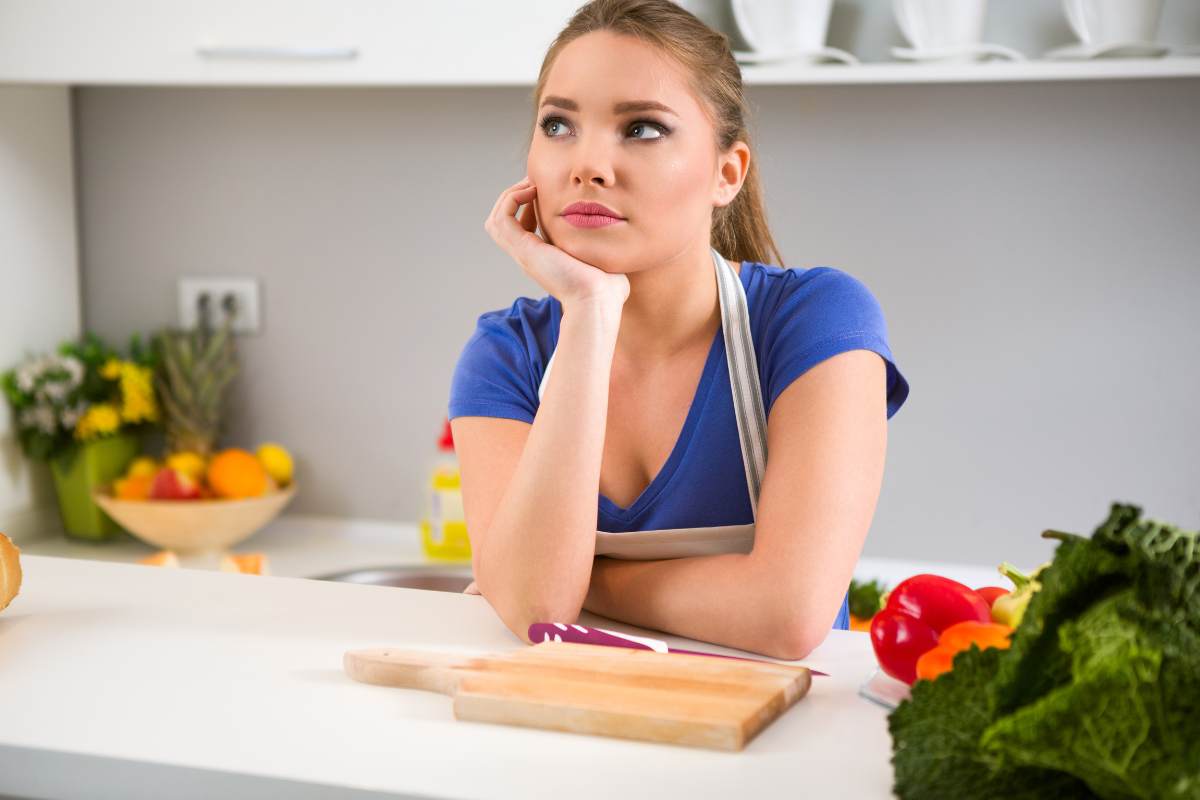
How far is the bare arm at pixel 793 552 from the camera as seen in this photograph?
97 centimetres

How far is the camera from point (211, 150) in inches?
97.7

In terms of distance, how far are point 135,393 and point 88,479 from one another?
19 cm

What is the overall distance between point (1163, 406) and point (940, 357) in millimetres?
370

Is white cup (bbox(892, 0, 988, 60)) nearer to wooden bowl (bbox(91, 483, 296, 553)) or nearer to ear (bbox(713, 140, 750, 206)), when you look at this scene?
ear (bbox(713, 140, 750, 206))

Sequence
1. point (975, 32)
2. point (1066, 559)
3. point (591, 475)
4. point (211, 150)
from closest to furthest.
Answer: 1. point (1066, 559)
2. point (591, 475)
3. point (975, 32)
4. point (211, 150)

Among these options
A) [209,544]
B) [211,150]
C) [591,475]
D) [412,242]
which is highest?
[211,150]

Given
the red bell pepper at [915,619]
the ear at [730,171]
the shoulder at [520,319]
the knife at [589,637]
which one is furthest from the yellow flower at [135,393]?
the red bell pepper at [915,619]

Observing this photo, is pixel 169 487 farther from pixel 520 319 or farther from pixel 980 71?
pixel 980 71

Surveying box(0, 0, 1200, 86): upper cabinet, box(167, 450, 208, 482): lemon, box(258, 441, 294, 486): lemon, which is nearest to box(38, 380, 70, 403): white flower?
box(167, 450, 208, 482): lemon

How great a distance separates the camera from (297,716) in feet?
2.55

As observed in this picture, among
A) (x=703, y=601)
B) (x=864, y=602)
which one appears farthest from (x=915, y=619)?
(x=864, y=602)

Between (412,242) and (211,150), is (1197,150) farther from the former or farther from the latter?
(211,150)

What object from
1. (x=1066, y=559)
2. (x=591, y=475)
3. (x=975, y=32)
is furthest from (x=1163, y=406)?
(x=1066, y=559)

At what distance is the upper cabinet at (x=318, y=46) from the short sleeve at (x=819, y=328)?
2.37 ft
